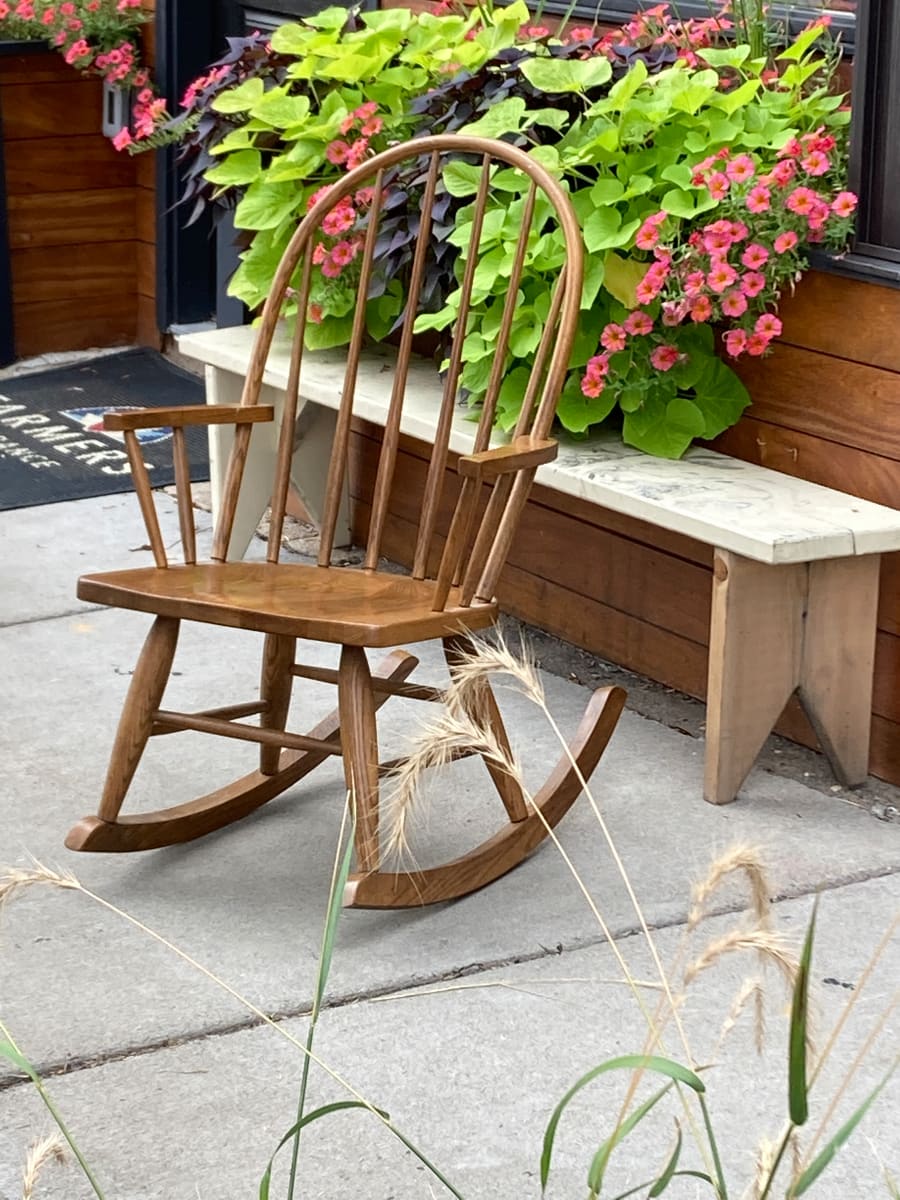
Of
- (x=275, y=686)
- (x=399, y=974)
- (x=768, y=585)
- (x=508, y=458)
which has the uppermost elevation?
(x=508, y=458)

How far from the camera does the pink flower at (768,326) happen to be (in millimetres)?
2695

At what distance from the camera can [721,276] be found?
8.63 ft

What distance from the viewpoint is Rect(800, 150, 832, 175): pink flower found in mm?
2621

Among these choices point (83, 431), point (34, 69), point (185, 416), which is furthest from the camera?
point (34, 69)

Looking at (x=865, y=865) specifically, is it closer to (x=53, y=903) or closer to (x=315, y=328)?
(x=53, y=903)

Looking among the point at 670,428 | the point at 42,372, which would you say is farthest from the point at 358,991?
the point at 42,372

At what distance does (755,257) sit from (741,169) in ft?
0.43

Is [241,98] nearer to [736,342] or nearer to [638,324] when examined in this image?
[638,324]

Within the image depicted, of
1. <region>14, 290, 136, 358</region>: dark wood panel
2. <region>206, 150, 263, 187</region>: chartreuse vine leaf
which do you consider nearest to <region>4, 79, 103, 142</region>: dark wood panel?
<region>14, 290, 136, 358</region>: dark wood panel

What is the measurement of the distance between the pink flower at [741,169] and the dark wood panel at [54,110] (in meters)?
3.14

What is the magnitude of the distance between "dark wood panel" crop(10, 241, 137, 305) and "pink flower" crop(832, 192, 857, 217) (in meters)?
3.31

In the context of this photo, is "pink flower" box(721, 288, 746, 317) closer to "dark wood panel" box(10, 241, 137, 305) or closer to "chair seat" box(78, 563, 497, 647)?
"chair seat" box(78, 563, 497, 647)

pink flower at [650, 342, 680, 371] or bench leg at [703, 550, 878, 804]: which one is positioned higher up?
pink flower at [650, 342, 680, 371]

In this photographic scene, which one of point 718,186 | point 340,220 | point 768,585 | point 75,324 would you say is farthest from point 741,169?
point 75,324
